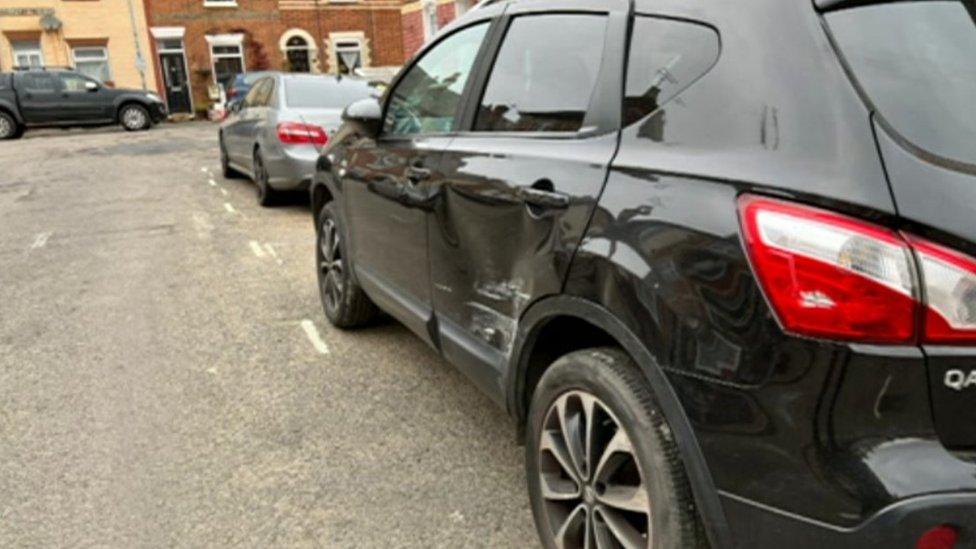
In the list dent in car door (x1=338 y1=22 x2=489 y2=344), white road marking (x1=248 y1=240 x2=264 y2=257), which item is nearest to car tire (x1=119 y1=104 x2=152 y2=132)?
white road marking (x1=248 y1=240 x2=264 y2=257)

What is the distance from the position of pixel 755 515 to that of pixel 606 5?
1.47 meters

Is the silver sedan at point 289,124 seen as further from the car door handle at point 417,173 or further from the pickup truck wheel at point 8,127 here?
the pickup truck wheel at point 8,127

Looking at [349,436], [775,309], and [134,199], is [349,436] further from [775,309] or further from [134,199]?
[134,199]

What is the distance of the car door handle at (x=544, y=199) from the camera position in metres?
2.15

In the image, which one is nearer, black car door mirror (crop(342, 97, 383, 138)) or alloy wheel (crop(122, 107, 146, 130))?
black car door mirror (crop(342, 97, 383, 138))

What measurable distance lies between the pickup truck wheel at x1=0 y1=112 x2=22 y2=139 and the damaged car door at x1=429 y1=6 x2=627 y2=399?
74.3 ft

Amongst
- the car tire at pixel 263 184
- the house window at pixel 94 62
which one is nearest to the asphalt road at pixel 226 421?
the car tire at pixel 263 184

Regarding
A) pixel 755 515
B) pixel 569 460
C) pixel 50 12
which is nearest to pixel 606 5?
pixel 569 460

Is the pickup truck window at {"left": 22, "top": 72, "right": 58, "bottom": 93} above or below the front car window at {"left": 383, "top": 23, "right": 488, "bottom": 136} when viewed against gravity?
below

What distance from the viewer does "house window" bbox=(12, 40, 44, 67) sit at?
27031mm

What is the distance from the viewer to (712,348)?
1.66m

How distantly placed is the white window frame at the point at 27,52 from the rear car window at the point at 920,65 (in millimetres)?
31036

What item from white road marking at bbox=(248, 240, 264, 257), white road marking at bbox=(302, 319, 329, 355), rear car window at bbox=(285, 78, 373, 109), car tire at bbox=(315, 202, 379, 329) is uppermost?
rear car window at bbox=(285, 78, 373, 109)

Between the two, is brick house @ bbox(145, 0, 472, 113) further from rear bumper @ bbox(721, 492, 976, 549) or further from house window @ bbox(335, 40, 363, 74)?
rear bumper @ bbox(721, 492, 976, 549)
